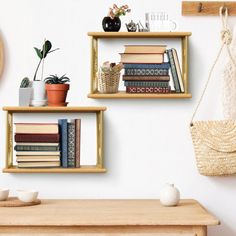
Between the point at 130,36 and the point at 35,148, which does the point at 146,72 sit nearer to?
the point at 130,36

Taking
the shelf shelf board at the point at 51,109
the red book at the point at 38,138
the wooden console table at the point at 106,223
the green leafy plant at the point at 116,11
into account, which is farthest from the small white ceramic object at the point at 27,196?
the green leafy plant at the point at 116,11

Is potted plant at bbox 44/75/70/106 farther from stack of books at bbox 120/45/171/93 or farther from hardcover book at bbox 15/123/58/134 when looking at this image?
stack of books at bbox 120/45/171/93

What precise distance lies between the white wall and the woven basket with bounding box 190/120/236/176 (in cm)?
16

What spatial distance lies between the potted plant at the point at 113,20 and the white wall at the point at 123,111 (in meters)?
0.11

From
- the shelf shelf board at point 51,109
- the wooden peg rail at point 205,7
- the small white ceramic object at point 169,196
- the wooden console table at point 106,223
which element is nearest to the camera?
the wooden console table at point 106,223

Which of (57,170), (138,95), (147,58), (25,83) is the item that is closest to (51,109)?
(25,83)

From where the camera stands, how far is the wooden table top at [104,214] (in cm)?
258

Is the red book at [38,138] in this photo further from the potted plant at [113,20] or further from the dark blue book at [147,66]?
the potted plant at [113,20]

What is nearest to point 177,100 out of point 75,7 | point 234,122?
point 234,122

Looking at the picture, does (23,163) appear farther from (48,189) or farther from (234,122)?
(234,122)

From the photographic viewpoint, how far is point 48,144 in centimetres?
307

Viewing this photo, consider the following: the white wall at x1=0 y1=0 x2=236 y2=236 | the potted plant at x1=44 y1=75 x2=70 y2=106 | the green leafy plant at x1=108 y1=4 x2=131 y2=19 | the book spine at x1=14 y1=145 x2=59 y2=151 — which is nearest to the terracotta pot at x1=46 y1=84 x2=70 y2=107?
the potted plant at x1=44 y1=75 x2=70 y2=106

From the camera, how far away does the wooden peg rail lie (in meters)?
3.18

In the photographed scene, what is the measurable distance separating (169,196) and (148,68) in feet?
2.16
